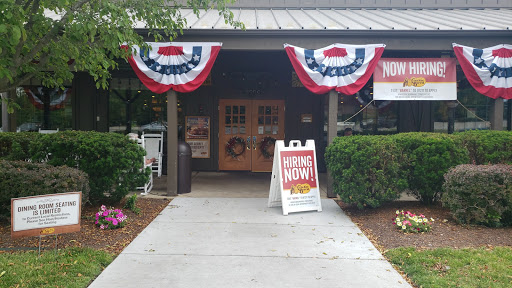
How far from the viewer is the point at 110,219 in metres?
5.94

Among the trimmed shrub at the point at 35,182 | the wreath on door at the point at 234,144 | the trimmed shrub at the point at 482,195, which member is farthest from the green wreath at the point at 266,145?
the trimmed shrub at the point at 35,182

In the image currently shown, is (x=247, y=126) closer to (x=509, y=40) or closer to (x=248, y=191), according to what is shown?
(x=248, y=191)

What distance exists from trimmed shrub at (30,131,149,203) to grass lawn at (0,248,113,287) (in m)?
1.97

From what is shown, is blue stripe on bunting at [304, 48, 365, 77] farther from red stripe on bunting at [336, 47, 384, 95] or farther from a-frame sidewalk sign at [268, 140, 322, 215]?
a-frame sidewalk sign at [268, 140, 322, 215]

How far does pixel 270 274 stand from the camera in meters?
4.37

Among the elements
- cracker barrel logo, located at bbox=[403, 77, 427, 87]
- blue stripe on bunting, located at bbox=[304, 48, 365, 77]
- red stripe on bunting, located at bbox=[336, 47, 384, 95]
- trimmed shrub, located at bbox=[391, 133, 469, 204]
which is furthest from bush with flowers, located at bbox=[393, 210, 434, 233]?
cracker barrel logo, located at bbox=[403, 77, 427, 87]

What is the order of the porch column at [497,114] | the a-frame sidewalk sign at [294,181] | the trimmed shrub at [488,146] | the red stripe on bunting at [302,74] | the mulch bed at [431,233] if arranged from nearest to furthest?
the mulch bed at [431,233] < the trimmed shrub at [488,146] < the a-frame sidewalk sign at [294,181] < the red stripe on bunting at [302,74] < the porch column at [497,114]

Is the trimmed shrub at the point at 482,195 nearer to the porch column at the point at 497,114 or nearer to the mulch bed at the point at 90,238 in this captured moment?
the porch column at the point at 497,114

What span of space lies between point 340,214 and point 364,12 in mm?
6498

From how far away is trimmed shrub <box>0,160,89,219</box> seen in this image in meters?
5.43

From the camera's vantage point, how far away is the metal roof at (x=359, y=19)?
27.1 feet

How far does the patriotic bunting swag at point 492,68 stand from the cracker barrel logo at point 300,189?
4194 mm

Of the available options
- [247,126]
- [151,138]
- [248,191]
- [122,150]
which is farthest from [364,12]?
[122,150]

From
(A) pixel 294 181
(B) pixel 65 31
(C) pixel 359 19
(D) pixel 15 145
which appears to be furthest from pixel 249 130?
(B) pixel 65 31
